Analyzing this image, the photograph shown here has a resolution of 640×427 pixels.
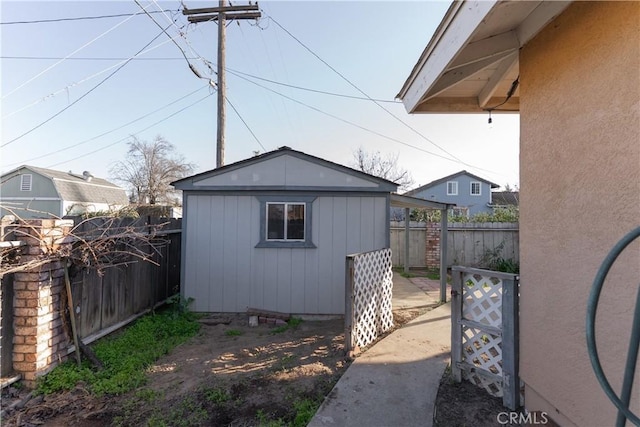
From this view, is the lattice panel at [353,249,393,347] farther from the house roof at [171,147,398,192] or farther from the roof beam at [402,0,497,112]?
the roof beam at [402,0,497,112]

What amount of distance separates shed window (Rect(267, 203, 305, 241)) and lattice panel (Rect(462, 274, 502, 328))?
3.48 metres

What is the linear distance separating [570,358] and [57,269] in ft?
16.7

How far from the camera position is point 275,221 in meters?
6.34

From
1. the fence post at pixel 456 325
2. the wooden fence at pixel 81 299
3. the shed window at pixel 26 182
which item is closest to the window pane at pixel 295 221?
the wooden fence at pixel 81 299

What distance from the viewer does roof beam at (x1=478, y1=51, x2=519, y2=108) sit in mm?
2973

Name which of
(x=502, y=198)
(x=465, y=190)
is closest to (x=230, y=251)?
(x=465, y=190)

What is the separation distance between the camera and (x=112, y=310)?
4930 millimetres

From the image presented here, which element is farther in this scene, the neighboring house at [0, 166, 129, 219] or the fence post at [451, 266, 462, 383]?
the neighboring house at [0, 166, 129, 219]

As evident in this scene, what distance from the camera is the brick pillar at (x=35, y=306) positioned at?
11.0ft

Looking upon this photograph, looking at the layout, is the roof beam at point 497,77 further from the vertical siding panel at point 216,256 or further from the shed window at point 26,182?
the shed window at point 26,182

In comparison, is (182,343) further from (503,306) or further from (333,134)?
(333,134)

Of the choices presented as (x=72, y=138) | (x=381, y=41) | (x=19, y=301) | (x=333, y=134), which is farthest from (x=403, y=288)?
(x=72, y=138)

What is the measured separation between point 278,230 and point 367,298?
2423mm

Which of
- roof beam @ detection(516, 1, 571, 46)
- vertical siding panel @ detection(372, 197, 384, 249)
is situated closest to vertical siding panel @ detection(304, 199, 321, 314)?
vertical siding panel @ detection(372, 197, 384, 249)
